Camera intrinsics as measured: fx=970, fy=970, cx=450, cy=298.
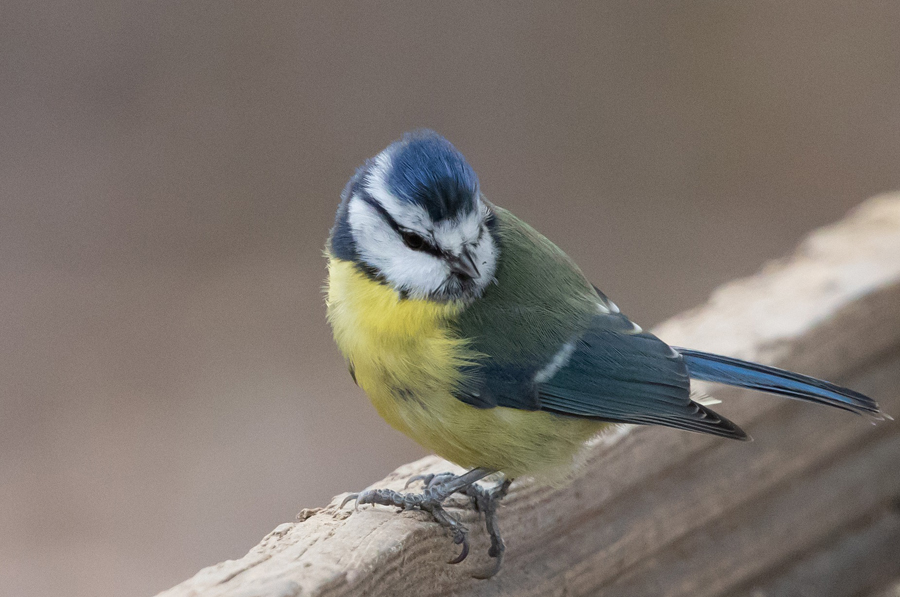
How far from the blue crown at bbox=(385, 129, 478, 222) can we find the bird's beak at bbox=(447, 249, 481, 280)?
0.27 feet

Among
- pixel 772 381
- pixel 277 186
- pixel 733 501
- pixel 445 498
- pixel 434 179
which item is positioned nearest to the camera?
pixel 434 179

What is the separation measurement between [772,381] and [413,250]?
2.49 ft

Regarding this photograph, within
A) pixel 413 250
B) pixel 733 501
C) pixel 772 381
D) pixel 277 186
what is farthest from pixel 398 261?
pixel 277 186

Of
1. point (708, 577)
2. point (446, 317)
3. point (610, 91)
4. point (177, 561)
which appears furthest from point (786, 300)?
point (610, 91)

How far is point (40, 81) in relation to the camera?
423 cm

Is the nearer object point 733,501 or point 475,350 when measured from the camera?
point 475,350

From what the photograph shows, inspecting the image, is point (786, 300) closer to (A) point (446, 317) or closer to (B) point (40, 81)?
(A) point (446, 317)

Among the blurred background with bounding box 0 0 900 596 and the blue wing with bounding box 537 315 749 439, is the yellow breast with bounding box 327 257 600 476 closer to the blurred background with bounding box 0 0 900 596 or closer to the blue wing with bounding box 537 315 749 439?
the blue wing with bounding box 537 315 749 439

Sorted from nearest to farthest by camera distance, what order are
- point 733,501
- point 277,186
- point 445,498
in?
point 445,498, point 733,501, point 277,186

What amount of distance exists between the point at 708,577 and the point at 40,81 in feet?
11.7

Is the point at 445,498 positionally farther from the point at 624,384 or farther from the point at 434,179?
the point at 434,179

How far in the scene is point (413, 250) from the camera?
5.81ft

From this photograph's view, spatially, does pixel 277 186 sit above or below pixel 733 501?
above

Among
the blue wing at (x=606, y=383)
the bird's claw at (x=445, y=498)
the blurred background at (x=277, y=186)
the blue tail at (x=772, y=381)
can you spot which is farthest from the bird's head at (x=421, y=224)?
the blurred background at (x=277, y=186)
